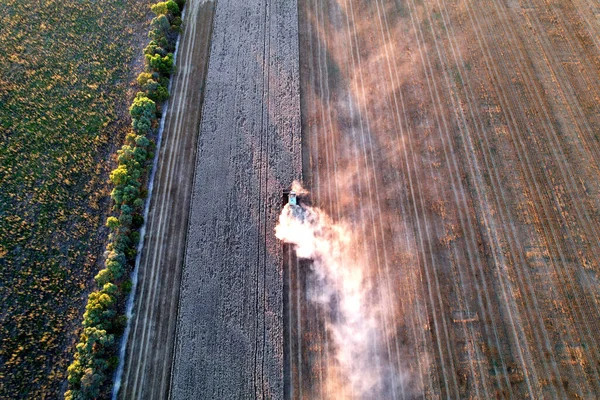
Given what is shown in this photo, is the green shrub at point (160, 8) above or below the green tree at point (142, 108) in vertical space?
above

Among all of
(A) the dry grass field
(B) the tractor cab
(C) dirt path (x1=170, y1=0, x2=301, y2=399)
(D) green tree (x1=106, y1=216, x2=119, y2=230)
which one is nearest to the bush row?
(D) green tree (x1=106, y1=216, x2=119, y2=230)

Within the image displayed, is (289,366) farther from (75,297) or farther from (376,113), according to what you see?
(376,113)

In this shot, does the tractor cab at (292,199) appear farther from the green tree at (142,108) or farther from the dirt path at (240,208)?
the green tree at (142,108)

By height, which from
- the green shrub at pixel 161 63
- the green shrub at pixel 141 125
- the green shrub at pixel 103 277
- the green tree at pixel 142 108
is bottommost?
the green shrub at pixel 103 277

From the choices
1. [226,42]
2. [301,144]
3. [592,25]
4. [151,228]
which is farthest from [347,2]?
[151,228]

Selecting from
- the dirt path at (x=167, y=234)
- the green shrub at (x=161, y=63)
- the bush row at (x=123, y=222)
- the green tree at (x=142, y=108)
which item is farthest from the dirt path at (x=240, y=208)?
the green tree at (x=142, y=108)

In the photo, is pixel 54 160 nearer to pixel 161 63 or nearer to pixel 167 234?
pixel 167 234

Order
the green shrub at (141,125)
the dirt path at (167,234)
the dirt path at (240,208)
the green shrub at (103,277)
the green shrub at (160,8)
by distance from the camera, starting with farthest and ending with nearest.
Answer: the green shrub at (160,8), the green shrub at (141,125), the green shrub at (103,277), the dirt path at (240,208), the dirt path at (167,234)

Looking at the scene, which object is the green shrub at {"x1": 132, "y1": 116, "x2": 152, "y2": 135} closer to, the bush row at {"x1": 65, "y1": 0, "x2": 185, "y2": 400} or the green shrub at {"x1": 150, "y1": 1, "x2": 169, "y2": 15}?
the bush row at {"x1": 65, "y1": 0, "x2": 185, "y2": 400}
